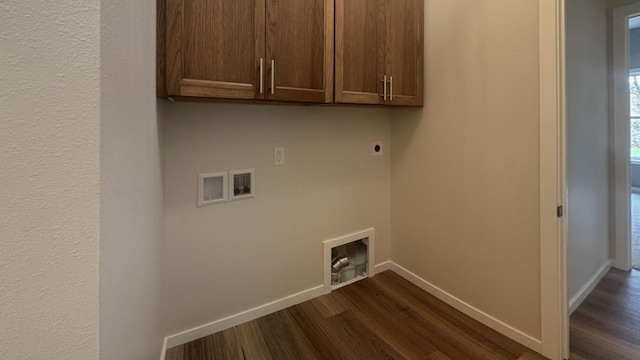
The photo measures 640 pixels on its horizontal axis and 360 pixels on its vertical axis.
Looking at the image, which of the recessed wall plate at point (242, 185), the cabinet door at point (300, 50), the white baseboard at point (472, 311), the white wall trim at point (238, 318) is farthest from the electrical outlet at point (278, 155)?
the white baseboard at point (472, 311)

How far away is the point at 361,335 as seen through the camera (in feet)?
5.33

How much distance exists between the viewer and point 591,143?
2.06 m

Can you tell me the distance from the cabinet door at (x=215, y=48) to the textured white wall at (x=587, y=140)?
1989mm

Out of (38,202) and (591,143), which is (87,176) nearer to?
(38,202)

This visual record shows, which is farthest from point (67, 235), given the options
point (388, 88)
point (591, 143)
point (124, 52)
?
point (591, 143)

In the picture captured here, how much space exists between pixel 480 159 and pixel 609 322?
1337 mm

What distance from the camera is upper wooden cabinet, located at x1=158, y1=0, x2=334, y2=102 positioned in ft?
3.79

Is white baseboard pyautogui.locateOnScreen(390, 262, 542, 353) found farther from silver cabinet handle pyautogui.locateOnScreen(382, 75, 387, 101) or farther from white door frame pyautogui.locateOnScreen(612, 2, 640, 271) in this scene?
white door frame pyautogui.locateOnScreen(612, 2, 640, 271)

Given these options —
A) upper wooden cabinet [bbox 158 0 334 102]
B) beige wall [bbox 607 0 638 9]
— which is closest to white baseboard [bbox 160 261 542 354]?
upper wooden cabinet [bbox 158 0 334 102]

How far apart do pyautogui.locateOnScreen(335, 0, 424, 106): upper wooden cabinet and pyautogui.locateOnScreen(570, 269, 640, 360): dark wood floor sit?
1729 millimetres

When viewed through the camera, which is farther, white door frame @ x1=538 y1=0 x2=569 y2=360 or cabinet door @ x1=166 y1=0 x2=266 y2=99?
white door frame @ x1=538 y1=0 x2=569 y2=360

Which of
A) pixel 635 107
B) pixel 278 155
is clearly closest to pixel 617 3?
pixel 278 155

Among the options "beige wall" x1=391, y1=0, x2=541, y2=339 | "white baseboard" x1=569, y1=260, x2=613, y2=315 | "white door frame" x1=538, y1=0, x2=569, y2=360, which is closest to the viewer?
"white door frame" x1=538, y1=0, x2=569, y2=360

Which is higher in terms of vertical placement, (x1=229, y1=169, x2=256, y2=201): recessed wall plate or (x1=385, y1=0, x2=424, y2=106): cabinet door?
(x1=385, y1=0, x2=424, y2=106): cabinet door
